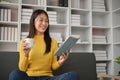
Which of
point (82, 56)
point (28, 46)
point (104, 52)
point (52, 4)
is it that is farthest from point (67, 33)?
point (28, 46)

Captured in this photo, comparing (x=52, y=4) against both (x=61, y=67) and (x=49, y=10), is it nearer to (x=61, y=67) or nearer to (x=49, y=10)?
(x=49, y=10)

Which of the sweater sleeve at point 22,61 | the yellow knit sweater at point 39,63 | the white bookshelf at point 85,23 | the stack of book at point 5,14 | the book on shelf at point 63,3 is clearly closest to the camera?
the sweater sleeve at point 22,61

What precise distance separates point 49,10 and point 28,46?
7.69 ft

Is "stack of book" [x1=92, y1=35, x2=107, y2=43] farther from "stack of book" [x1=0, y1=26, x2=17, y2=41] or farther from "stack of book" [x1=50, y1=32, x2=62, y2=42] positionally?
"stack of book" [x1=0, y1=26, x2=17, y2=41]

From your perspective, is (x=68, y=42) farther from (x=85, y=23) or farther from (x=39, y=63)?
(x=85, y=23)

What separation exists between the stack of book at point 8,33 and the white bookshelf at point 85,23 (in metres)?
0.09

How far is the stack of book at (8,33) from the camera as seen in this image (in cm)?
323

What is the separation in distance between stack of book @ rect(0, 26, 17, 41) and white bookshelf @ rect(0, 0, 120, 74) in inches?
3.5

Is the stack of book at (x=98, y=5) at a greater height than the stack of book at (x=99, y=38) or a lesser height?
greater

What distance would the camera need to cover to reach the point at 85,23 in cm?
391

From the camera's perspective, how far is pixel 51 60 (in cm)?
200

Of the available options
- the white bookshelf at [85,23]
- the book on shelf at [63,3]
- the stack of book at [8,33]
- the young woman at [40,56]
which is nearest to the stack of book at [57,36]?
the white bookshelf at [85,23]

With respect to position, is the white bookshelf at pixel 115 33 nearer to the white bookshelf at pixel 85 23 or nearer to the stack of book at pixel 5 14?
the white bookshelf at pixel 85 23

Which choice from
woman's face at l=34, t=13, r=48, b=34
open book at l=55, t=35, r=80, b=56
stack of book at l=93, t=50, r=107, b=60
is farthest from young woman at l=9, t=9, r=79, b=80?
stack of book at l=93, t=50, r=107, b=60
